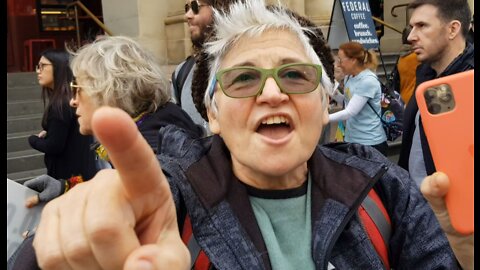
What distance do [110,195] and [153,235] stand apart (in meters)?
0.12

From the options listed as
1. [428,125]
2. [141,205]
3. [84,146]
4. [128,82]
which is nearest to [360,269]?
[428,125]

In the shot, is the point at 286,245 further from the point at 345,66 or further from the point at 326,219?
the point at 345,66

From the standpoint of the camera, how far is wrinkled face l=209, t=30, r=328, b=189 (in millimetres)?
1358

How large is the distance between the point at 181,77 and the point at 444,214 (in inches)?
99.2

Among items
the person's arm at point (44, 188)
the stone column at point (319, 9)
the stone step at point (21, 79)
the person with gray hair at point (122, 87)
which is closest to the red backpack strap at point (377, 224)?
the person with gray hair at point (122, 87)

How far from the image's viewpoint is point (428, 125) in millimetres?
1089

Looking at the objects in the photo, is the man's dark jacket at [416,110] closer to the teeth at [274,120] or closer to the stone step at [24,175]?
the teeth at [274,120]

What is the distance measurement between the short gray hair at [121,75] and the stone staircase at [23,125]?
3.77m

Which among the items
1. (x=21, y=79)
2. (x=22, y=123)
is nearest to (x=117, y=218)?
(x=22, y=123)

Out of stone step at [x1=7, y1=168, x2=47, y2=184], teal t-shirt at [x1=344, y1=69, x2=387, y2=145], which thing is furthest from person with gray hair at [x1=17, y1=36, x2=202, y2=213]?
stone step at [x1=7, y1=168, x2=47, y2=184]

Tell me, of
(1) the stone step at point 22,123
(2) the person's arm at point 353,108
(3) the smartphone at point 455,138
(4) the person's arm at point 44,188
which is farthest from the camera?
(1) the stone step at point 22,123

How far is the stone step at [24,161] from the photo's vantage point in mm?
5887

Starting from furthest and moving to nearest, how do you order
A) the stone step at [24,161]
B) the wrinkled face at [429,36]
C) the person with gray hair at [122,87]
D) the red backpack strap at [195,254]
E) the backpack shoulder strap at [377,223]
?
the stone step at [24,161] → the wrinkled face at [429,36] → the person with gray hair at [122,87] → the backpack shoulder strap at [377,223] → the red backpack strap at [195,254]
